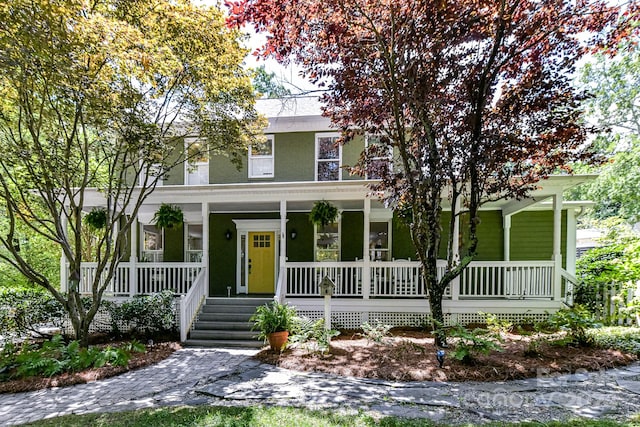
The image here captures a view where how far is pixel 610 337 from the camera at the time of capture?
5.95 meters

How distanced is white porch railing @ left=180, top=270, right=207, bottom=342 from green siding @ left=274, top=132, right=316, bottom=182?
4.00 meters

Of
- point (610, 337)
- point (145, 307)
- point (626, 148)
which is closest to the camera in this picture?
point (610, 337)

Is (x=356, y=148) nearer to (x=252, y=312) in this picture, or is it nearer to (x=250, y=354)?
(x=252, y=312)

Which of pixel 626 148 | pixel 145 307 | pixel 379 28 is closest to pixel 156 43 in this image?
pixel 379 28

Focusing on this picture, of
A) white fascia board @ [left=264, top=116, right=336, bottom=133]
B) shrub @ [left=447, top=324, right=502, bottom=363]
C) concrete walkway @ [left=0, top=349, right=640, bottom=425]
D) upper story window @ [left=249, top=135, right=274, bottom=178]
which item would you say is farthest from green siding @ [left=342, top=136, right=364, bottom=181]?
concrete walkway @ [left=0, top=349, right=640, bottom=425]

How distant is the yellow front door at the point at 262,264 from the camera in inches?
416

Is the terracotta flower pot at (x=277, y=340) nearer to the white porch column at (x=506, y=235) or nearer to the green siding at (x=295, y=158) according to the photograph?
the green siding at (x=295, y=158)

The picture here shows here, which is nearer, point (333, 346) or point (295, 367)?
point (295, 367)

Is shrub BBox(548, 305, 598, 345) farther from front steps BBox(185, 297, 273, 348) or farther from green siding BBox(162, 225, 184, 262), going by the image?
green siding BBox(162, 225, 184, 262)

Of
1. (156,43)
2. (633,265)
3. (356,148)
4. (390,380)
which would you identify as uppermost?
(156,43)

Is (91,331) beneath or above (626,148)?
beneath

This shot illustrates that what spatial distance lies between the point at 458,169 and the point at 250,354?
5.24 metres

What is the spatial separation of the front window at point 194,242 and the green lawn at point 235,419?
710 centimetres

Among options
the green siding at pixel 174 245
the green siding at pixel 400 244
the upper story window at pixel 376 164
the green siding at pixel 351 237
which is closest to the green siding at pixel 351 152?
the green siding at pixel 351 237
